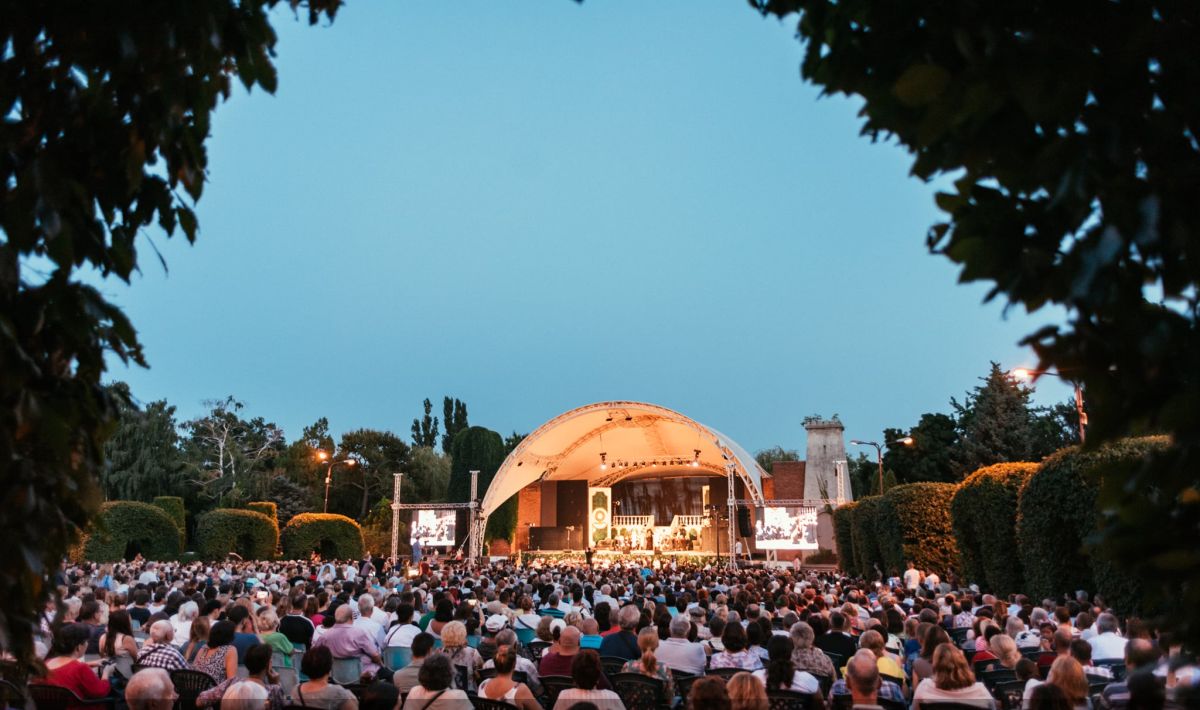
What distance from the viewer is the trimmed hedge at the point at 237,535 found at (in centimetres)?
2916

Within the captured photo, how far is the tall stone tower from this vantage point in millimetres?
39656

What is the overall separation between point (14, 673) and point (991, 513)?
14.2 m

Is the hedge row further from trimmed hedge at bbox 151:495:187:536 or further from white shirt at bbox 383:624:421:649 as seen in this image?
trimmed hedge at bbox 151:495:187:536

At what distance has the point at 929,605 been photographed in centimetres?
921

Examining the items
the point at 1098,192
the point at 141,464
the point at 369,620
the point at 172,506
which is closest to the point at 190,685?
the point at 369,620

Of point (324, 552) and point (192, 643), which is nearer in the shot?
point (192, 643)

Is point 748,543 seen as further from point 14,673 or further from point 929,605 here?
point 14,673

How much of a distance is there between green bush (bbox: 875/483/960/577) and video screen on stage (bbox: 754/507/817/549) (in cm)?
711

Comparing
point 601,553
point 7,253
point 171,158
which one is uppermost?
point 171,158

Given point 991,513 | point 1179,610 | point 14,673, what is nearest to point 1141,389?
point 1179,610

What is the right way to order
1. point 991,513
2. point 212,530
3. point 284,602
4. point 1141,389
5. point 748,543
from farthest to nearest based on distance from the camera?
point 748,543 → point 212,530 → point 991,513 → point 284,602 → point 1141,389

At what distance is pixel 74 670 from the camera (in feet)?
14.6

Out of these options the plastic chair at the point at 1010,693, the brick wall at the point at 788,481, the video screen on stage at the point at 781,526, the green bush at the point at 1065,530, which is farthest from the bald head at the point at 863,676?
the brick wall at the point at 788,481

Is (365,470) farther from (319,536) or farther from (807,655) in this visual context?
(807,655)
